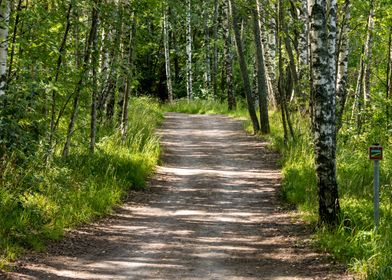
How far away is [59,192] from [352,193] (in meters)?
5.13

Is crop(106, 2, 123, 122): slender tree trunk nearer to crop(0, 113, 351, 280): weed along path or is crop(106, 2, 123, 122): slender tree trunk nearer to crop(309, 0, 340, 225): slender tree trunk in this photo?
crop(0, 113, 351, 280): weed along path

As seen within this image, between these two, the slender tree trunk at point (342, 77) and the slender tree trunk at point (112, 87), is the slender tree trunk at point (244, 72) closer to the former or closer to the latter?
the slender tree trunk at point (342, 77)

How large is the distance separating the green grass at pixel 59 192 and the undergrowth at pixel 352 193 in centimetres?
348

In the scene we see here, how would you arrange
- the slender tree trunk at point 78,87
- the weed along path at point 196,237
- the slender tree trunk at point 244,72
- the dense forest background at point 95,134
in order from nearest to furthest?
1. the weed along path at point 196,237
2. the dense forest background at point 95,134
3. the slender tree trunk at point 78,87
4. the slender tree trunk at point 244,72

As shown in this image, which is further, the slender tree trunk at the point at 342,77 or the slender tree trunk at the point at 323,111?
the slender tree trunk at the point at 342,77

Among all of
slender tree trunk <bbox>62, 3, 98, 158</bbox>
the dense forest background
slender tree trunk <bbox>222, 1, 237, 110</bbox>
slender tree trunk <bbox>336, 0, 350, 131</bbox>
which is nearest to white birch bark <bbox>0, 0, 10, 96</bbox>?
the dense forest background

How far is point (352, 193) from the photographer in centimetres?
985

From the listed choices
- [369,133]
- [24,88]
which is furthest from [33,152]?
[369,133]

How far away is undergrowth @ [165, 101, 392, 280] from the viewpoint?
21.7 ft

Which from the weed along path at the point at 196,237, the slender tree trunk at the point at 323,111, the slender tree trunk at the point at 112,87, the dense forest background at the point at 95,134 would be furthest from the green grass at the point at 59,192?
the slender tree trunk at the point at 323,111

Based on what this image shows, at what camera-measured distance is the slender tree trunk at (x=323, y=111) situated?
25.8 feet

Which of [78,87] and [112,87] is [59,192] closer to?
[78,87]

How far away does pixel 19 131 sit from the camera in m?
7.96

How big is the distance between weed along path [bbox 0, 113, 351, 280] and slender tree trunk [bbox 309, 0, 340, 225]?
0.77 meters
